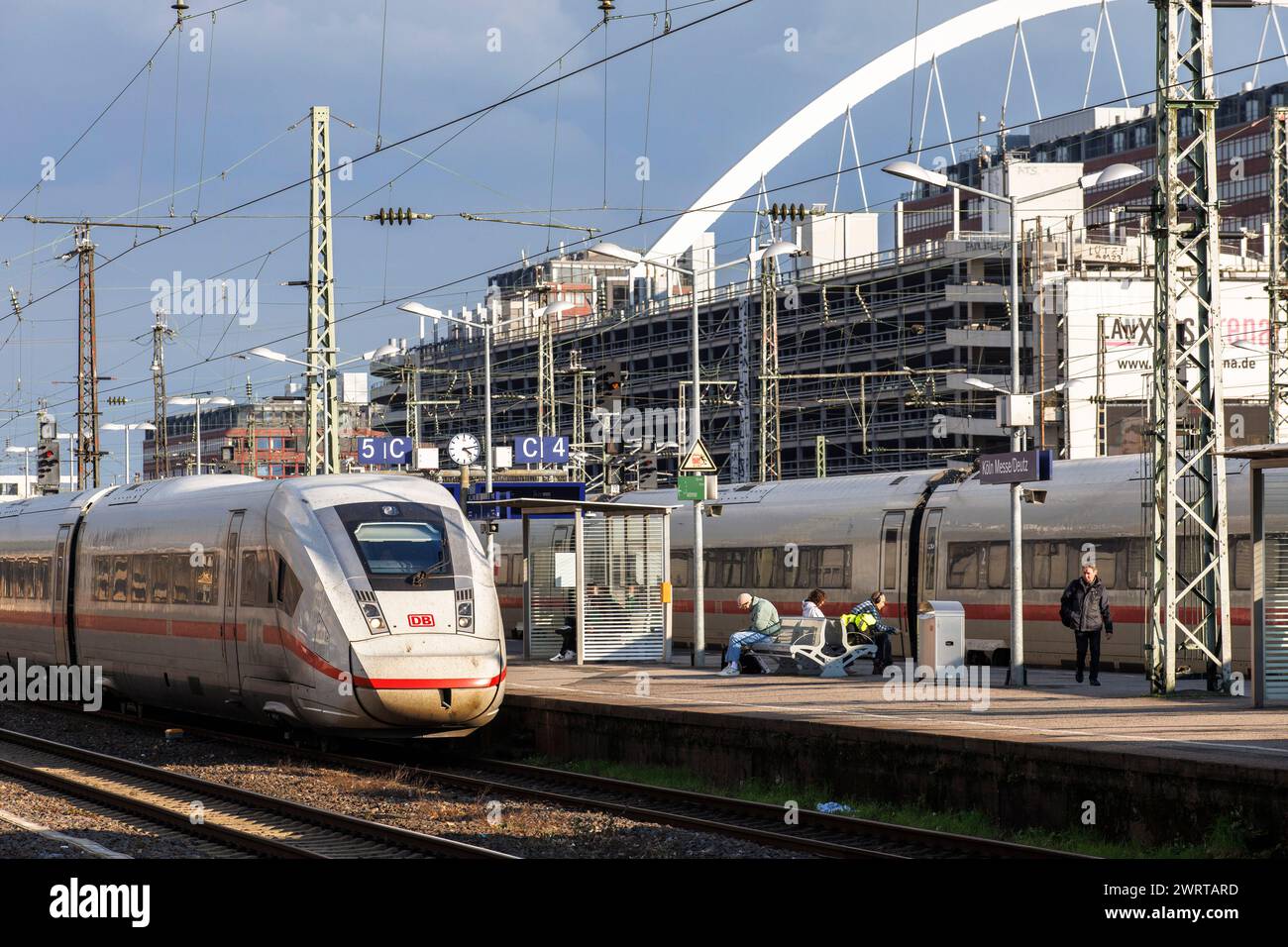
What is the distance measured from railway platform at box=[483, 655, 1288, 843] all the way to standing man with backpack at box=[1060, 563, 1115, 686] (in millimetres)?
605

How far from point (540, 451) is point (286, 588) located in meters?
32.0

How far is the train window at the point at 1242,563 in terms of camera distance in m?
25.7

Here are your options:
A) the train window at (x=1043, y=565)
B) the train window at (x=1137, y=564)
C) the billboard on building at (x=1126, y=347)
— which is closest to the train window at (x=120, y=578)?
the train window at (x=1043, y=565)

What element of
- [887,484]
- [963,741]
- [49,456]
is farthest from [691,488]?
[49,456]

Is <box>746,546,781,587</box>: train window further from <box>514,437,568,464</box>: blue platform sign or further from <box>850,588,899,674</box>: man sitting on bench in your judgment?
<box>514,437,568,464</box>: blue platform sign

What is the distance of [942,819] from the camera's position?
16.7 metres

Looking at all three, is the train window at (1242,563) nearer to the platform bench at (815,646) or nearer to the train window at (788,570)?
the platform bench at (815,646)

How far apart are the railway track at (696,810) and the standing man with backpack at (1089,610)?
782 cm

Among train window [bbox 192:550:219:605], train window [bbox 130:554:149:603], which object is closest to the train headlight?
train window [bbox 192:550:219:605]

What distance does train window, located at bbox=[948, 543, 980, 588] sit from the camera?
30750mm

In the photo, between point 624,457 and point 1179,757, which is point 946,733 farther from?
point 624,457

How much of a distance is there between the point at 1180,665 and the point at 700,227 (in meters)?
110

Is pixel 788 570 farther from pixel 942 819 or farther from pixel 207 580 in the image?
pixel 942 819

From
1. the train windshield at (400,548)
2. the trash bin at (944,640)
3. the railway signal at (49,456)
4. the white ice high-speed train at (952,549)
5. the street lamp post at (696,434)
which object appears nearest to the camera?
the train windshield at (400,548)
